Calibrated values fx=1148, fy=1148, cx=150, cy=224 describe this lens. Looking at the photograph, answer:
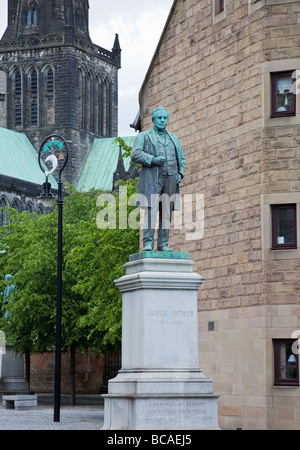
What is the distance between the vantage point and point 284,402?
24.4m

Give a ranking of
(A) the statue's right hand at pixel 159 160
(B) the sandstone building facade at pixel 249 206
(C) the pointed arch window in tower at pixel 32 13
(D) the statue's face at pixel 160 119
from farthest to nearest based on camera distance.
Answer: (C) the pointed arch window in tower at pixel 32 13
(B) the sandstone building facade at pixel 249 206
(D) the statue's face at pixel 160 119
(A) the statue's right hand at pixel 159 160

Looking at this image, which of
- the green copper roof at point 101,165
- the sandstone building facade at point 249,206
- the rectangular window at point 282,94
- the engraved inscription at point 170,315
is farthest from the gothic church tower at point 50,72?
the engraved inscription at point 170,315

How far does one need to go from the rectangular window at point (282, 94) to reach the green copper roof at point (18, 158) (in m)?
74.0

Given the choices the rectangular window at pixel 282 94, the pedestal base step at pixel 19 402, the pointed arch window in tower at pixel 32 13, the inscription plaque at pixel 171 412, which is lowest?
the pedestal base step at pixel 19 402

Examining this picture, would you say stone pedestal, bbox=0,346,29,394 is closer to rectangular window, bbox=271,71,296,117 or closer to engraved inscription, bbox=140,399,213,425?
rectangular window, bbox=271,71,296,117

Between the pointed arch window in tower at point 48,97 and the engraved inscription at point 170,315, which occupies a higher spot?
the pointed arch window in tower at point 48,97

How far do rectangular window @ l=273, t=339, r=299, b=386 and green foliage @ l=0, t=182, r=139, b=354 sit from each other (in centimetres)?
908

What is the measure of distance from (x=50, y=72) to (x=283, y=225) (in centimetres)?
9038

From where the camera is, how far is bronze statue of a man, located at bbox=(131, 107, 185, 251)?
61.9 ft

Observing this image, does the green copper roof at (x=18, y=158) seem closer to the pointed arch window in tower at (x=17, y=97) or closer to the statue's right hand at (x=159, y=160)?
the pointed arch window in tower at (x=17, y=97)

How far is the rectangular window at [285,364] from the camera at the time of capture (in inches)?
963

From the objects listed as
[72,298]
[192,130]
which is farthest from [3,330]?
[192,130]

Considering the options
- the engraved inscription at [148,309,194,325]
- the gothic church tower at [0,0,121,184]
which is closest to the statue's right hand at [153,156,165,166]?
the engraved inscription at [148,309,194,325]
